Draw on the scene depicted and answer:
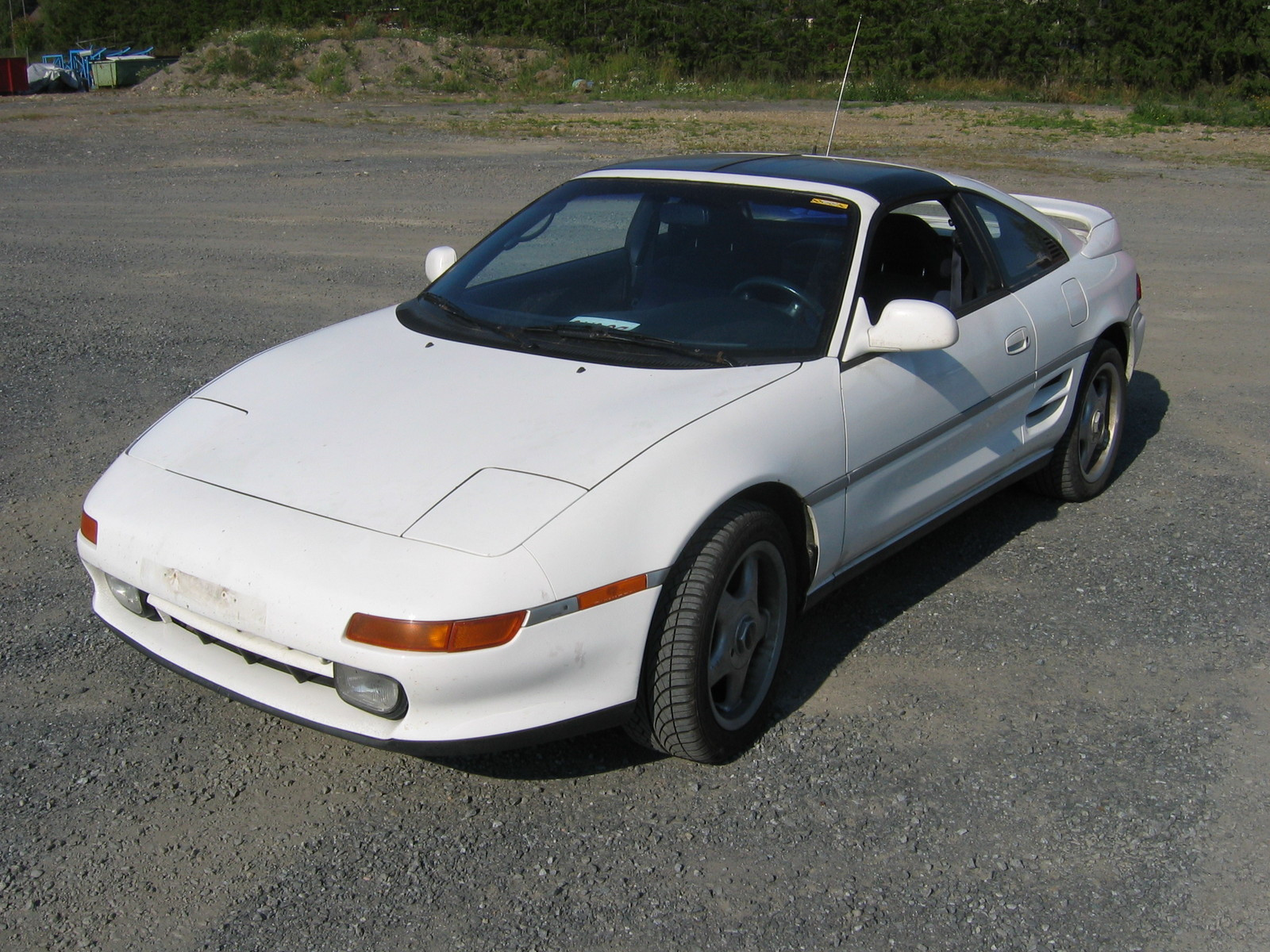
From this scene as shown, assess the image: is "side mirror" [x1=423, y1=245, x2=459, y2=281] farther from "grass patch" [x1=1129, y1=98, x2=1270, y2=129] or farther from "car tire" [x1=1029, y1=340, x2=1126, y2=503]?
"grass patch" [x1=1129, y1=98, x2=1270, y2=129]


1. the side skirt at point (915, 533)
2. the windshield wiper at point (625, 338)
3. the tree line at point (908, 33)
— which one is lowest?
the side skirt at point (915, 533)

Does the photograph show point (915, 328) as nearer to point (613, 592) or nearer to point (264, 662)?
point (613, 592)

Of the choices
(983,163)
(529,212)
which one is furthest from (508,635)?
(983,163)

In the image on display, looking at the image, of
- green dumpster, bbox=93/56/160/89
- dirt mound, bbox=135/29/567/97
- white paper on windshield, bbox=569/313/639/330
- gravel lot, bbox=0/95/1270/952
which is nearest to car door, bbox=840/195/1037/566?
gravel lot, bbox=0/95/1270/952

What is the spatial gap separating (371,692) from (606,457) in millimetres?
815

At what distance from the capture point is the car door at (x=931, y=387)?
12.1ft

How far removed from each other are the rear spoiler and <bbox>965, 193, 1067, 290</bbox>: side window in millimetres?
295

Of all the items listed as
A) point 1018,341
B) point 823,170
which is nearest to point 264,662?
point 823,170

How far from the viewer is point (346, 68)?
2903 centimetres

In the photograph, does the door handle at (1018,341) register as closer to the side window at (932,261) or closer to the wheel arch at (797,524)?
the side window at (932,261)

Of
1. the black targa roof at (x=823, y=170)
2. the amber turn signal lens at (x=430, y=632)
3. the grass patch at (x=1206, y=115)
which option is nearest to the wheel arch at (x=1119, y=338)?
the black targa roof at (x=823, y=170)

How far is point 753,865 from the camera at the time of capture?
2.89 m

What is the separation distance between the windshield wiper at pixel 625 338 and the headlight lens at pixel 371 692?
138 centimetres

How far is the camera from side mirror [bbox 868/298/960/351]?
11.6 feet
